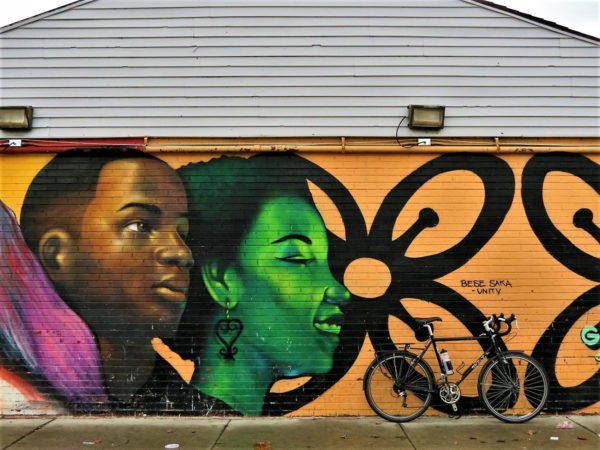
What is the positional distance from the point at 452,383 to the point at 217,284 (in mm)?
2783

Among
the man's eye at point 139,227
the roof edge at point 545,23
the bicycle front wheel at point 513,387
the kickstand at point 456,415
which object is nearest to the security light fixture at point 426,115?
the roof edge at point 545,23

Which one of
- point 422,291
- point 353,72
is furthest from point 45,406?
point 353,72

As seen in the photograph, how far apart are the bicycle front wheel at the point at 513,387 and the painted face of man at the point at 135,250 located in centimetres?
346

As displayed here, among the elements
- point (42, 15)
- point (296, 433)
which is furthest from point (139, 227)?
point (296, 433)

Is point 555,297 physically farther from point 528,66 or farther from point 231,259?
point 231,259

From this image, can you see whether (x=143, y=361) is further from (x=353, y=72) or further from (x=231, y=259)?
(x=353, y=72)

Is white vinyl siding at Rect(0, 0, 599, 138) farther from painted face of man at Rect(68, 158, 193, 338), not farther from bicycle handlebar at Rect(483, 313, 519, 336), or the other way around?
bicycle handlebar at Rect(483, 313, 519, 336)

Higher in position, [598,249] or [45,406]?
[598,249]

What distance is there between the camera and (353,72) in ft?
20.4

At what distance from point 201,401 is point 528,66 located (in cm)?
531

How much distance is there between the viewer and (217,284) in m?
6.06

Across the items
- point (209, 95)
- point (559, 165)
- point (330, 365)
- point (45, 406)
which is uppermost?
point (209, 95)

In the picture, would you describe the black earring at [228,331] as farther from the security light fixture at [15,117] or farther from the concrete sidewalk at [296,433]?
the security light fixture at [15,117]

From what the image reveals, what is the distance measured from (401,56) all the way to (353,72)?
1.93 ft
